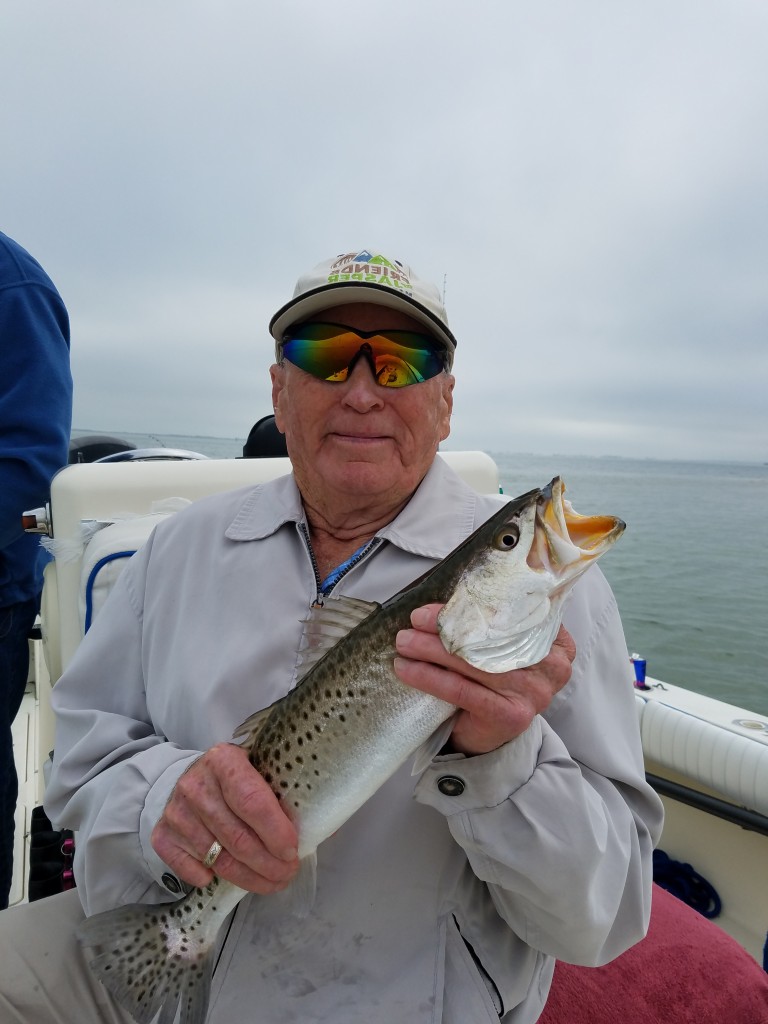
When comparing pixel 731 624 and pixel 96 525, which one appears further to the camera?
pixel 731 624

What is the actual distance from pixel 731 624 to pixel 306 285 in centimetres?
1402

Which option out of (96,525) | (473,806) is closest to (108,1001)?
(473,806)

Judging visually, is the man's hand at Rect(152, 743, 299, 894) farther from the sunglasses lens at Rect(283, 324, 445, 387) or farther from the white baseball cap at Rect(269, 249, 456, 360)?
the white baseball cap at Rect(269, 249, 456, 360)

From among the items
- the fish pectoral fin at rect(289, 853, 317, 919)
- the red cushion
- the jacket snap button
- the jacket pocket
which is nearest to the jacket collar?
the jacket snap button

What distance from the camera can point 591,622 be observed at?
6.40 feet

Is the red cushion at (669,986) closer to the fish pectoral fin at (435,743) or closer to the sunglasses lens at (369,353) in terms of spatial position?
the fish pectoral fin at (435,743)

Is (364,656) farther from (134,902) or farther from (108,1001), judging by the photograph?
(108,1001)

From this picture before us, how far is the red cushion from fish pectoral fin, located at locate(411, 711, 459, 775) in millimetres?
1592

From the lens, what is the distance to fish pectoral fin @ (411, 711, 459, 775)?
1.56m

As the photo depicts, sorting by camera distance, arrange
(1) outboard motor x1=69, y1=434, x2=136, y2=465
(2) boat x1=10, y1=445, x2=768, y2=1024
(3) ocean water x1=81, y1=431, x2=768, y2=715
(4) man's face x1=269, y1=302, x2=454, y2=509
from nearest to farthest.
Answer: (4) man's face x1=269, y1=302, x2=454, y2=509
(2) boat x1=10, y1=445, x2=768, y2=1024
(1) outboard motor x1=69, y1=434, x2=136, y2=465
(3) ocean water x1=81, y1=431, x2=768, y2=715

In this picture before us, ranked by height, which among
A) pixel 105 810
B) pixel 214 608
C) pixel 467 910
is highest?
pixel 214 608

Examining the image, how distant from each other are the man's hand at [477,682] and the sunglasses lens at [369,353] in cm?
114

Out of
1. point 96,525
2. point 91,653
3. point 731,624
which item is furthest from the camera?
point 731,624

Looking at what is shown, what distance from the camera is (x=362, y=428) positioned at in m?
2.38
